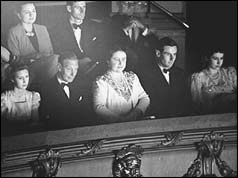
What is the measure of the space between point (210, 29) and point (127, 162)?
1.36 metres

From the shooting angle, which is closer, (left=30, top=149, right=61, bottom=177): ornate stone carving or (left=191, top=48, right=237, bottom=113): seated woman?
(left=30, top=149, right=61, bottom=177): ornate stone carving

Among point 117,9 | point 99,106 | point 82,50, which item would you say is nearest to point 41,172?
point 99,106

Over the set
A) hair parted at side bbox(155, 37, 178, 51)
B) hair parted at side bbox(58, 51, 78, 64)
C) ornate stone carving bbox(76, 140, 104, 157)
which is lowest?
ornate stone carving bbox(76, 140, 104, 157)

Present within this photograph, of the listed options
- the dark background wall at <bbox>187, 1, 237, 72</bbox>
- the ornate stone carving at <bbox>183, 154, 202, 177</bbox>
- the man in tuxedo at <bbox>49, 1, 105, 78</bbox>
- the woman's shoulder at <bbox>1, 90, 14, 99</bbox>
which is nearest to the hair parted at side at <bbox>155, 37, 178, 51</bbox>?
the dark background wall at <bbox>187, 1, 237, 72</bbox>

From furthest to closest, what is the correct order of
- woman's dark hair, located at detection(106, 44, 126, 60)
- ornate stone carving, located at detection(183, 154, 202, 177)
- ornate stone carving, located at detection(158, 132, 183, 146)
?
ornate stone carving, located at detection(183, 154, 202, 177), ornate stone carving, located at detection(158, 132, 183, 146), woman's dark hair, located at detection(106, 44, 126, 60)

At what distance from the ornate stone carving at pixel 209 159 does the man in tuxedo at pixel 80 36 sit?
4.14 ft

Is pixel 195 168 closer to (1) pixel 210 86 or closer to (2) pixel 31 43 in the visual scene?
(1) pixel 210 86

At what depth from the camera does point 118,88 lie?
5.43 m

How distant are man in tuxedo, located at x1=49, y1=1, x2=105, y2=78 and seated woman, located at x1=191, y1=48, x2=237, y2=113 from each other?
97cm

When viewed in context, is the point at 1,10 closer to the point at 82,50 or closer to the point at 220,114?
the point at 82,50

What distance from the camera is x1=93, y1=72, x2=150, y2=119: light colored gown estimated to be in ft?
17.5

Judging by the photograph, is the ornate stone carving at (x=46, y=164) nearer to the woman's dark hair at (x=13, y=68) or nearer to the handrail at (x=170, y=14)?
the woman's dark hair at (x=13, y=68)

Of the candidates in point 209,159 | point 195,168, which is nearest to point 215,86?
point 209,159

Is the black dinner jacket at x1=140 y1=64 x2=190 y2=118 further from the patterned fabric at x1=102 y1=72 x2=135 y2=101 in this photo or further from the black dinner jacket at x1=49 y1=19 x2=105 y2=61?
the black dinner jacket at x1=49 y1=19 x2=105 y2=61
